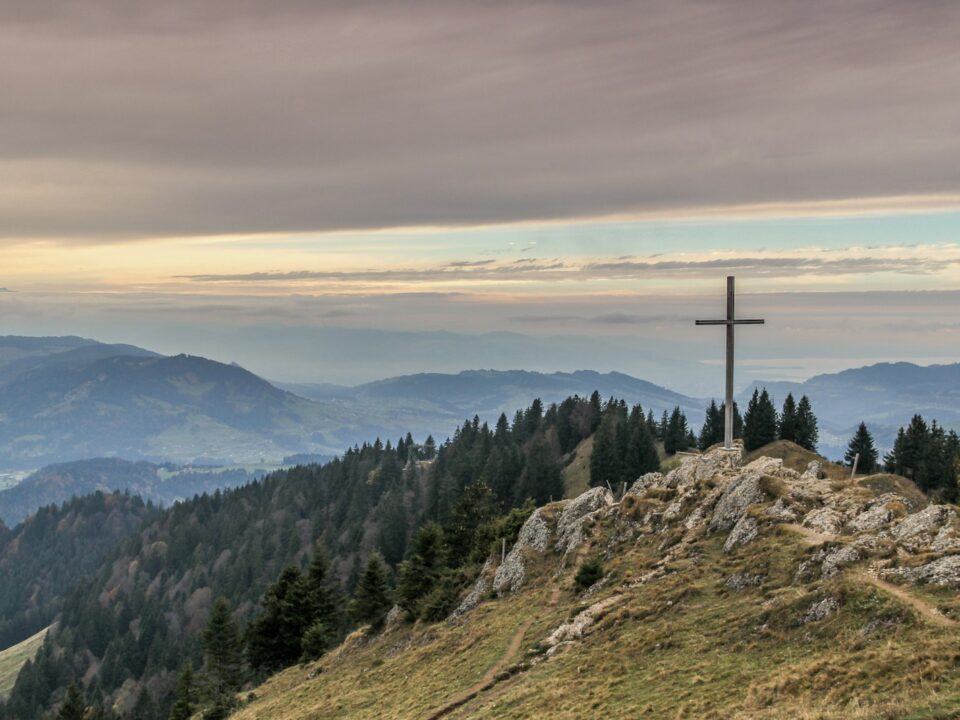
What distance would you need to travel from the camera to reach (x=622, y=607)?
41.3m

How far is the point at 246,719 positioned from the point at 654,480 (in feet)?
123

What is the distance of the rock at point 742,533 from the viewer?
145ft

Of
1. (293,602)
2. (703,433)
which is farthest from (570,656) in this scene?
(703,433)

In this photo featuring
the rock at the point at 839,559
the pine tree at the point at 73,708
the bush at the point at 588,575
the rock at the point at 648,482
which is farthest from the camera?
the pine tree at the point at 73,708

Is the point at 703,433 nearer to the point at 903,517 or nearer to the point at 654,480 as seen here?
the point at 654,480

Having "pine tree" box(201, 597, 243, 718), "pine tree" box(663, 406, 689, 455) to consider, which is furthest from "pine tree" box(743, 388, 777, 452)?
"pine tree" box(201, 597, 243, 718)

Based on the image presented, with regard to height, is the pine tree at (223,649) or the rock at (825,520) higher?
the rock at (825,520)

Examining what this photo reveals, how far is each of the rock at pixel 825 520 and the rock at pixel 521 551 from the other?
23.5m

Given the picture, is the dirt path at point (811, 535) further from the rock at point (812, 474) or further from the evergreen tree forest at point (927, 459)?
the evergreen tree forest at point (927, 459)

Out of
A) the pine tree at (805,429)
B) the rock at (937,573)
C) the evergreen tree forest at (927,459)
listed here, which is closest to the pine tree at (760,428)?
the pine tree at (805,429)

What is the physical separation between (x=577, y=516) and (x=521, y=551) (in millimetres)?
5498

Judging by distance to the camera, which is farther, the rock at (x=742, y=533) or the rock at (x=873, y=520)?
the rock at (x=742, y=533)

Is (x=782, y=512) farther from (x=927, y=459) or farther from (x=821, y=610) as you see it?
(x=927, y=459)

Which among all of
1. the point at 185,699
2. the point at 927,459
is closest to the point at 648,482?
the point at 185,699
